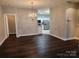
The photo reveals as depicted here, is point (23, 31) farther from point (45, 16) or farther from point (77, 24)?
point (45, 16)

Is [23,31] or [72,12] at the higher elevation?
[72,12]

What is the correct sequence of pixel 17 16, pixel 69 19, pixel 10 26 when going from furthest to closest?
pixel 10 26 → pixel 17 16 → pixel 69 19

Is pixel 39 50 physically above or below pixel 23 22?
below

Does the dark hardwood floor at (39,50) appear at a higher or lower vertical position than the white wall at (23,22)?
lower

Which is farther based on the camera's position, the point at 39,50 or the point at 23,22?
the point at 23,22

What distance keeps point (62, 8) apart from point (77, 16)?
1.21 m

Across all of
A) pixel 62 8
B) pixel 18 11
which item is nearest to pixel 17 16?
pixel 18 11

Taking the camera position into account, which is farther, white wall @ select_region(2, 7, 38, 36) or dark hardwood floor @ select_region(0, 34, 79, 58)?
white wall @ select_region(2, 7, 38, 36)

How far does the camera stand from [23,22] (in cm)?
816

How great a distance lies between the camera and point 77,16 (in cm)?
640

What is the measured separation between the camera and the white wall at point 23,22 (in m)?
7.36

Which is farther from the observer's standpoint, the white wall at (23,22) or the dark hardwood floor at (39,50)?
the white wall at (23,22)

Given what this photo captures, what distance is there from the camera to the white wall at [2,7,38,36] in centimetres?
736

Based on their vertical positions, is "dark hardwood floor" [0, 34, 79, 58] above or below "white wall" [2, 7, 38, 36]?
below
